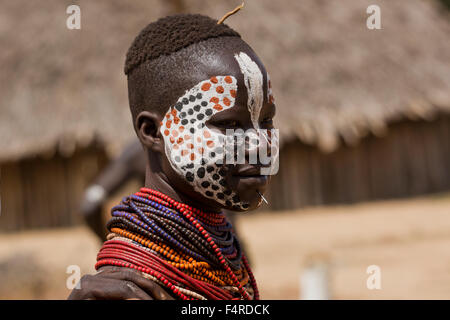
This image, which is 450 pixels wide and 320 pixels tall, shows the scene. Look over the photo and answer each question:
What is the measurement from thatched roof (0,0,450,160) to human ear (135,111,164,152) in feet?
38.6

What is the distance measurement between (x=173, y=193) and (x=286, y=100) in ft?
41.7

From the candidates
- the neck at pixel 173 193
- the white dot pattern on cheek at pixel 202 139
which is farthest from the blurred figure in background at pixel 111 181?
the white dot pattern on cheek at pixel 202 139

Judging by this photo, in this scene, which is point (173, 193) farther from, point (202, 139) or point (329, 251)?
point (329, 251)

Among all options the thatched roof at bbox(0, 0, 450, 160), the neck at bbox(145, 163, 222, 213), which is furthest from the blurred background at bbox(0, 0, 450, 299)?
the neck at bbox(145, 163, 222, 213)

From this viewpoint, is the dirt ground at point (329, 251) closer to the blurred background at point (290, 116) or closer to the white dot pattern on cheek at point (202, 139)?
the blurred background at point (290, 116)

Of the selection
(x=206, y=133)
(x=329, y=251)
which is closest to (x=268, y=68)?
(x=329, y=251)

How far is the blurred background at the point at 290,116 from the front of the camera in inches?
552

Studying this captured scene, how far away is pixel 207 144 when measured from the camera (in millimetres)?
2002

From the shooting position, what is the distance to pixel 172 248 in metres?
2.02

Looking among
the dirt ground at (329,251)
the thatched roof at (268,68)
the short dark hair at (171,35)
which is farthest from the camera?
the thatched roof at (268,68)

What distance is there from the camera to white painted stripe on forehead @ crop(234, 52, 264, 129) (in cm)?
203

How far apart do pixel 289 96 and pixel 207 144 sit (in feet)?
42.3

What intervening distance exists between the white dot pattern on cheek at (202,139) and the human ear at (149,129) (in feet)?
0.18
